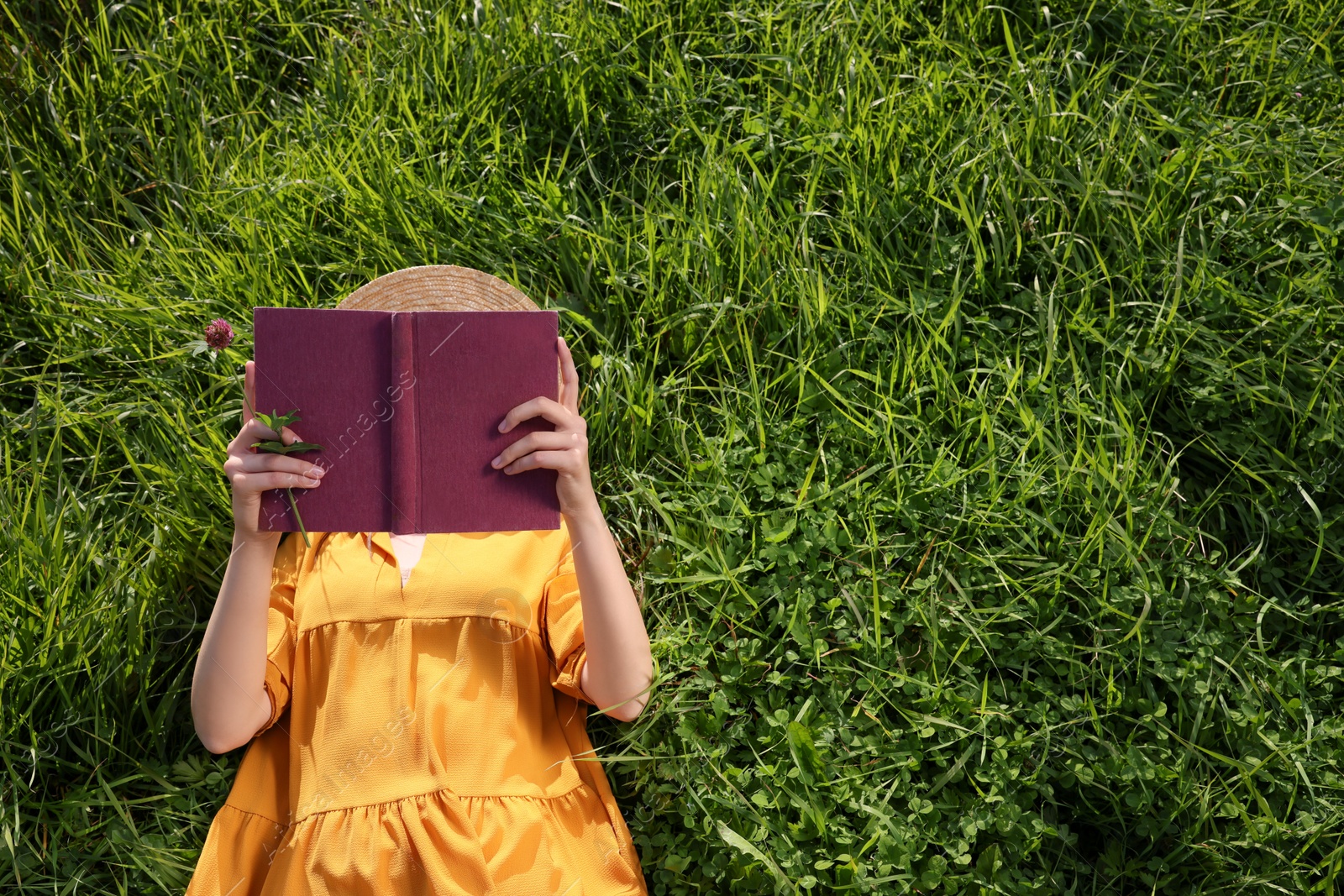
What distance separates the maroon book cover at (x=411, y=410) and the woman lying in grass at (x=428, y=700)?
0.19 ft

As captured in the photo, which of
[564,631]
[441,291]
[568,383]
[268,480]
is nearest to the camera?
[268,480]

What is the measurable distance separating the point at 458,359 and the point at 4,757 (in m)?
1.65

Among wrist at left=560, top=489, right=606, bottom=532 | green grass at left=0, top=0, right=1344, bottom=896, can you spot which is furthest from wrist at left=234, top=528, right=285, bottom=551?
green grass at left=0, top=0, right=1344, bottom=896

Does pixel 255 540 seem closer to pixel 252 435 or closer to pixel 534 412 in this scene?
pixel 252 435

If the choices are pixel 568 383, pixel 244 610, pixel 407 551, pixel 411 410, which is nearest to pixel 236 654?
pixel 244 610

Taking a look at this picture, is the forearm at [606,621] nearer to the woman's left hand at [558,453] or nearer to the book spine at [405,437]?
the woman's left hand at [558,453]

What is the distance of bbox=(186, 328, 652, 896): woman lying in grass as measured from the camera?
200cm

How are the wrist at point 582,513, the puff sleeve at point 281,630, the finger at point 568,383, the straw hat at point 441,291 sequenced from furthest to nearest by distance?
the straw hat at point 441,291, the puff sleeve at point 281,630, the finger at point 568,383, the wrist at point 582,513

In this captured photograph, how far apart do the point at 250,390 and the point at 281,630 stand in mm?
601

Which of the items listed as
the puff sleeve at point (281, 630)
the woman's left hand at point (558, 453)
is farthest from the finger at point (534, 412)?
the puff sleeve at point (281, 630)

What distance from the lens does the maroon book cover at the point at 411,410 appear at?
1844mm

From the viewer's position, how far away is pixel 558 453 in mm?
1890

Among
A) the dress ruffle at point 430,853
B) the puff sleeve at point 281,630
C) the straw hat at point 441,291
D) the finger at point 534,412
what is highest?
the straw hat at point 441,291

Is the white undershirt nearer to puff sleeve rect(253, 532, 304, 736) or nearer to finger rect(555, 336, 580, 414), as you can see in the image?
puff sleeve rect(253, 532, 304, 736)
